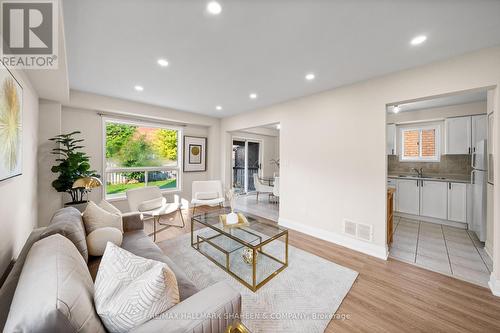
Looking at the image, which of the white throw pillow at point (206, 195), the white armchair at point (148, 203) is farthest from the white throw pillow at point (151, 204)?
the white throw pillow at point (206, 195)

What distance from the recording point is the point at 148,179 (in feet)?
14.0

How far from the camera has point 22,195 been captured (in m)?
1.96

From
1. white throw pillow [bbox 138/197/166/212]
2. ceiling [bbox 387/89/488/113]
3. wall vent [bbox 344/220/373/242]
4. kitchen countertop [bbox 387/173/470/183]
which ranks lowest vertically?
wall vent [bbox 344/220/373/242]

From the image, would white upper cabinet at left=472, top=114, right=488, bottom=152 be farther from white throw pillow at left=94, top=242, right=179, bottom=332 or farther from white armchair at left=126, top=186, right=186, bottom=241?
white armchair at left=126, top=186, right=186, bottom=241

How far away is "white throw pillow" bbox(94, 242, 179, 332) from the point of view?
796 millimetres

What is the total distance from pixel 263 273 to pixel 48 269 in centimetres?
181

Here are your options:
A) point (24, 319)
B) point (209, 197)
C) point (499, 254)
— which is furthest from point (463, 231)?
point (24, 319)

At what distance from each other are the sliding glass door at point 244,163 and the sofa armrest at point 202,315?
554 cm

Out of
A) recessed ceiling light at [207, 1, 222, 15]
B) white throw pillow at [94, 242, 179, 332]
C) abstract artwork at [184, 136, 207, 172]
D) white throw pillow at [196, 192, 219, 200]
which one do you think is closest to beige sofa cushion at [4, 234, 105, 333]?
white throw pillow at [94, 242, 179, 332]

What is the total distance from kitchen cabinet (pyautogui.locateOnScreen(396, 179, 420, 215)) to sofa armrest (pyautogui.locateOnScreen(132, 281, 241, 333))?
4.66 meters

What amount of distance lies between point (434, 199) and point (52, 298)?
5.46 m

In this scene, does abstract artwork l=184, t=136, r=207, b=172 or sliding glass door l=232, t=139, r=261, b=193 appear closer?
abstract artwork l=184, t=136, r=207, b=172

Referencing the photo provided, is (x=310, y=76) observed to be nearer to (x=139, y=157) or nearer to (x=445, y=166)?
(x=139, y=157)

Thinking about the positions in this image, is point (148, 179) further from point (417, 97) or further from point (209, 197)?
point (417, 97)
